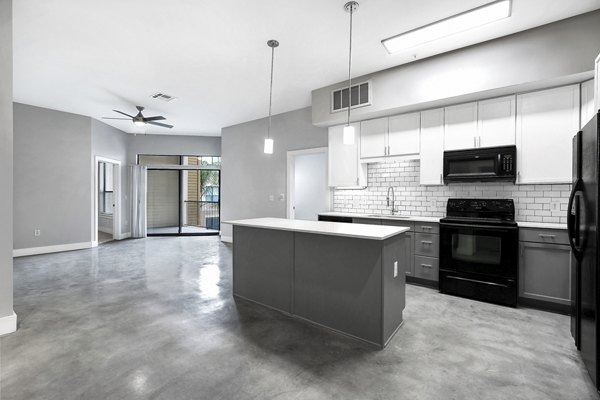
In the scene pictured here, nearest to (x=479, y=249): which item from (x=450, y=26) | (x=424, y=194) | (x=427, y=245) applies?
(x=427, y=245)

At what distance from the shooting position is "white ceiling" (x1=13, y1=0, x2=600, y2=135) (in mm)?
2760

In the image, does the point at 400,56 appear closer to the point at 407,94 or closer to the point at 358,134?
the point at 407,94

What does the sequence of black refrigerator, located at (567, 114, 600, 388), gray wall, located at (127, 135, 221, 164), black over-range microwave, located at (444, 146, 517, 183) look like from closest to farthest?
1. black refrigerator, located at (567, 114, 600, 388)
2. black over-range microwave, located at (444, 146, 517, 183)
3. gray wall, located at (127, 135, 221, 164)

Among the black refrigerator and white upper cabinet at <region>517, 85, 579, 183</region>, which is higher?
white upper cabinet at <region>517, 85, 579, 183</region>

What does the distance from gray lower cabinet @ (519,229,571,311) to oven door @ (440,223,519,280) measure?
0.37 feet

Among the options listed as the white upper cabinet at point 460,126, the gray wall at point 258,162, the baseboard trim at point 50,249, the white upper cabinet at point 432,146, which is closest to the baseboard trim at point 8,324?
the baseboard trim at point 50,249

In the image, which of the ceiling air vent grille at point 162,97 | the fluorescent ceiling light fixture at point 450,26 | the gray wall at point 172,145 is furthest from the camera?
the gray wall at point 172,145

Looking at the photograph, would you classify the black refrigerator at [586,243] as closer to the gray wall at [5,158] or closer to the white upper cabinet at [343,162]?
the white upper cabinet at [343,162]

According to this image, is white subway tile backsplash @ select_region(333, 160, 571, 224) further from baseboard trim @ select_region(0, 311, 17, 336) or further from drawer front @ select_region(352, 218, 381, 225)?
baseboard trim @ select_region(0, 311, 17, 336)

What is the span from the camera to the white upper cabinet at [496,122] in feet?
11.1

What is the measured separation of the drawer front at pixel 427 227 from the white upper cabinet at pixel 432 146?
572mm

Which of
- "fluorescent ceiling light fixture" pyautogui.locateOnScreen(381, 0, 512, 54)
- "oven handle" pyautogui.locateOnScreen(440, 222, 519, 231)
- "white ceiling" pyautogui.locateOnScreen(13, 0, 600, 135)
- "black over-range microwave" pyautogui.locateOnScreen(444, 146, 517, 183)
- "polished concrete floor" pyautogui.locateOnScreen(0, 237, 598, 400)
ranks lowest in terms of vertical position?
"polished concrete floor" pyautogui.locateOnScreen(0, 237, 598, 400)

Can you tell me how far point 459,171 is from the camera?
12.2 ft

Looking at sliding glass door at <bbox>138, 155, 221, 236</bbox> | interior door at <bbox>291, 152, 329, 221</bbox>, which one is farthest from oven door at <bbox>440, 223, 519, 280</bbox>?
sliding glass door at <bbox>138, 155, 221, 236</bbox>
